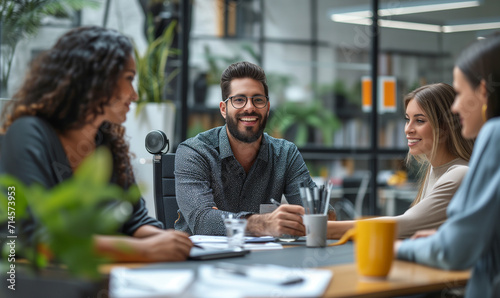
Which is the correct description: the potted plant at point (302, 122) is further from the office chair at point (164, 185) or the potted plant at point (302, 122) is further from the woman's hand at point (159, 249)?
the woman's hand at point (159, 249)

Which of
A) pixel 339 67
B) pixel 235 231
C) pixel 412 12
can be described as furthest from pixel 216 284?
pixel 412 12

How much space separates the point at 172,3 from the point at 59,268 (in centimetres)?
387

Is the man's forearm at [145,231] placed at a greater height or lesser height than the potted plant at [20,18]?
lesser

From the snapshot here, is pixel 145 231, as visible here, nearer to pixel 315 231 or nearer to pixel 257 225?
pixel 257 225

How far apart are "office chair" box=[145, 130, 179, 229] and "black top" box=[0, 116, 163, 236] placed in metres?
0.98

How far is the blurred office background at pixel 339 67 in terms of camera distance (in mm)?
4910

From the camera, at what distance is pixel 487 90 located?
1.52 meters

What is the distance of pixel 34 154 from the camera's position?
4.92ft

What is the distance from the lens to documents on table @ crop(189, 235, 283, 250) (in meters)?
1.82

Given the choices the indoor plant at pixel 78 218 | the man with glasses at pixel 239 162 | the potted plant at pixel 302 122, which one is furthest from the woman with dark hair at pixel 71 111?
the potted plant at pixel 302 122

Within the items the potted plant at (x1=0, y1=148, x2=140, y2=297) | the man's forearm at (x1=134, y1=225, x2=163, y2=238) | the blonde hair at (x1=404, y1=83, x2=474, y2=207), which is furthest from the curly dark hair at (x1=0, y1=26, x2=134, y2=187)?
the blonde hair at (x1=404, y1=83, x2=474, y2=207)

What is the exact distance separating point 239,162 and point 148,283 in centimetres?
157

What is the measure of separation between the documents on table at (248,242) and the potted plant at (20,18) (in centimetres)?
269

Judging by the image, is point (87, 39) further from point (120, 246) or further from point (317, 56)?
point (317, 56)
